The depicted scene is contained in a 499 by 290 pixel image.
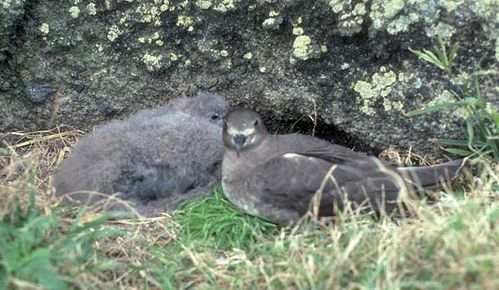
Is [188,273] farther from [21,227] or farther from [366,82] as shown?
[366,82]

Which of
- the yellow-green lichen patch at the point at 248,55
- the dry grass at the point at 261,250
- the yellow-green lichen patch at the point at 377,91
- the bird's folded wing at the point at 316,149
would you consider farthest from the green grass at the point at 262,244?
the yellow-green lichen patch at the point at 248,55

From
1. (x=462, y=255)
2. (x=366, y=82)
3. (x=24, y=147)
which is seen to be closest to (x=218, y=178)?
(x=366, y=82)

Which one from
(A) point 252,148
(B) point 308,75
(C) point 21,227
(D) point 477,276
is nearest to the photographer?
(D) point 477,276

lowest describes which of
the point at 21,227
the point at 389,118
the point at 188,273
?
the point at 188,273

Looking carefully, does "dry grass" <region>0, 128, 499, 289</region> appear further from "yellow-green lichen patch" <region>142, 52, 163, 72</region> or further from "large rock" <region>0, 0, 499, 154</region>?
"yellow-green lichen patch" <region>142, 52, 163, 72</region>

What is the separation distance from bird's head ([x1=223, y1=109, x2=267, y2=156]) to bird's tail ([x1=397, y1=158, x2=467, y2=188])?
2.52ft

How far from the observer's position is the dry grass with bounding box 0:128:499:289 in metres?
3.00

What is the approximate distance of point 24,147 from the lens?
483cm

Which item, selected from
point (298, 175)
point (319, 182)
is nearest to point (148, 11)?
point (298, 175)

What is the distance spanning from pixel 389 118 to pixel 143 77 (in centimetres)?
148

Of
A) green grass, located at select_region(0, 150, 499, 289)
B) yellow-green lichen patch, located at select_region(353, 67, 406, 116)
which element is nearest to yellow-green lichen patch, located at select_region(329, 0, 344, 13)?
yellow-green lichen patch, located at select_region(353, 67, 406, 116)

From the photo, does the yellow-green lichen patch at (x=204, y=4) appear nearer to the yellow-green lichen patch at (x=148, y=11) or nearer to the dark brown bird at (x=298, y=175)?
the yellow-green lichen patch at (x=148, y=11)

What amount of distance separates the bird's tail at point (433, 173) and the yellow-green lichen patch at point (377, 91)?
473 millimetres

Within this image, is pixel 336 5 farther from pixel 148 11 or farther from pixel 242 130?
pixel 148 11
